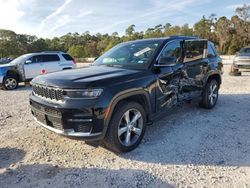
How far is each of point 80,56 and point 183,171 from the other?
174ft

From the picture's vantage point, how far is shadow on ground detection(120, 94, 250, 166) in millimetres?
3688

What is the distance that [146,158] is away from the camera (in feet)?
12.2

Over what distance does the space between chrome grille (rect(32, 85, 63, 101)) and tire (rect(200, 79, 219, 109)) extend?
12.5ft

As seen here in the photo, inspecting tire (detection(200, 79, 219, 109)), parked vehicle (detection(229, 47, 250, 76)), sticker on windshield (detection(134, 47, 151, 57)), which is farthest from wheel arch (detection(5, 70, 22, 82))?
parked vehicle (detection(229, 47, 250, 76))

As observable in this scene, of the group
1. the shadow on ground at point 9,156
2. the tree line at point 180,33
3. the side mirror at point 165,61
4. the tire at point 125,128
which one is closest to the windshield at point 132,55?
the side mirror at point 165,61

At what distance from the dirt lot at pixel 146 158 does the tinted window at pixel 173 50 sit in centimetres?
146

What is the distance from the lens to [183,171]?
3344 mm

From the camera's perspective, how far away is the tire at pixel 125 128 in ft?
11.8

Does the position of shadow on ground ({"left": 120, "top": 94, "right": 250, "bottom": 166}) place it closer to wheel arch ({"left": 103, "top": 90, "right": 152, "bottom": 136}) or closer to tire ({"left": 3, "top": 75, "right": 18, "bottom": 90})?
wheel arch ({"left": 103, "top": 90, "right": 152, "bottom": 136})

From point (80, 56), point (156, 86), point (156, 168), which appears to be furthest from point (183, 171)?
point (80, 56)

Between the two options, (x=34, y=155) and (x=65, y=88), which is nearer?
(x=65, y=88)

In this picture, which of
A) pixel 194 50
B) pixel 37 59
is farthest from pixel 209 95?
pixel 37 59

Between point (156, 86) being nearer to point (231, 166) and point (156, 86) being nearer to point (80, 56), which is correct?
point (231, 166)

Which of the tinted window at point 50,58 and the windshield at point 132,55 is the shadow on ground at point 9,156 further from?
the tinted window at point 50,58
